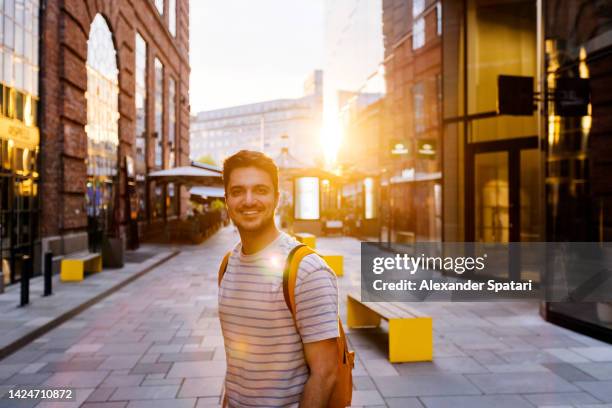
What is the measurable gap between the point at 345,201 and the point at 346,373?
3285 centimetres

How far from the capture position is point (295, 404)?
5.90 ft

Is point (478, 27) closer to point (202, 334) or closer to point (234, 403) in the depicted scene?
point (202, 334)

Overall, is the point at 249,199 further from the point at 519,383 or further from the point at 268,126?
the point at 268,126

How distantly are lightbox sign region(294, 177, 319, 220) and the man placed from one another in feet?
58.3

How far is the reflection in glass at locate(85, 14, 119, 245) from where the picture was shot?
1507 centimetres

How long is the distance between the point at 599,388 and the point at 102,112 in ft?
52.0

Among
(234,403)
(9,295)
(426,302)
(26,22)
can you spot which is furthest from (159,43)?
(234,403)

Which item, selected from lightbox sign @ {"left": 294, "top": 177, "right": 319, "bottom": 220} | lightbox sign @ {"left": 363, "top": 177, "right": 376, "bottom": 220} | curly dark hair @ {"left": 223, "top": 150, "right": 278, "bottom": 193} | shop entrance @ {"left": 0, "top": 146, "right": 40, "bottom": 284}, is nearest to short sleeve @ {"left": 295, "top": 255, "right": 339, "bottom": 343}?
curly dark hair @ {"left": 223, "top": 150, "right": 278, "bottom": 193}

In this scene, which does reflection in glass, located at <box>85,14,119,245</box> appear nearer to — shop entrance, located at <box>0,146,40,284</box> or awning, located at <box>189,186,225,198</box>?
shop entrance, located at <box>0,146,40,284</box>

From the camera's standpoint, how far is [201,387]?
15.4 ft

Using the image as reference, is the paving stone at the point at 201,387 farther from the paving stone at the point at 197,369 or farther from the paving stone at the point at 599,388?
the paving stone at the point at 599,388

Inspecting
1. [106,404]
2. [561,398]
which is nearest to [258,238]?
[106,404]

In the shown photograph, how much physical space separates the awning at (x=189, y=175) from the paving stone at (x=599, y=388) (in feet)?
52.4

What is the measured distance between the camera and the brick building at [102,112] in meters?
12.0
